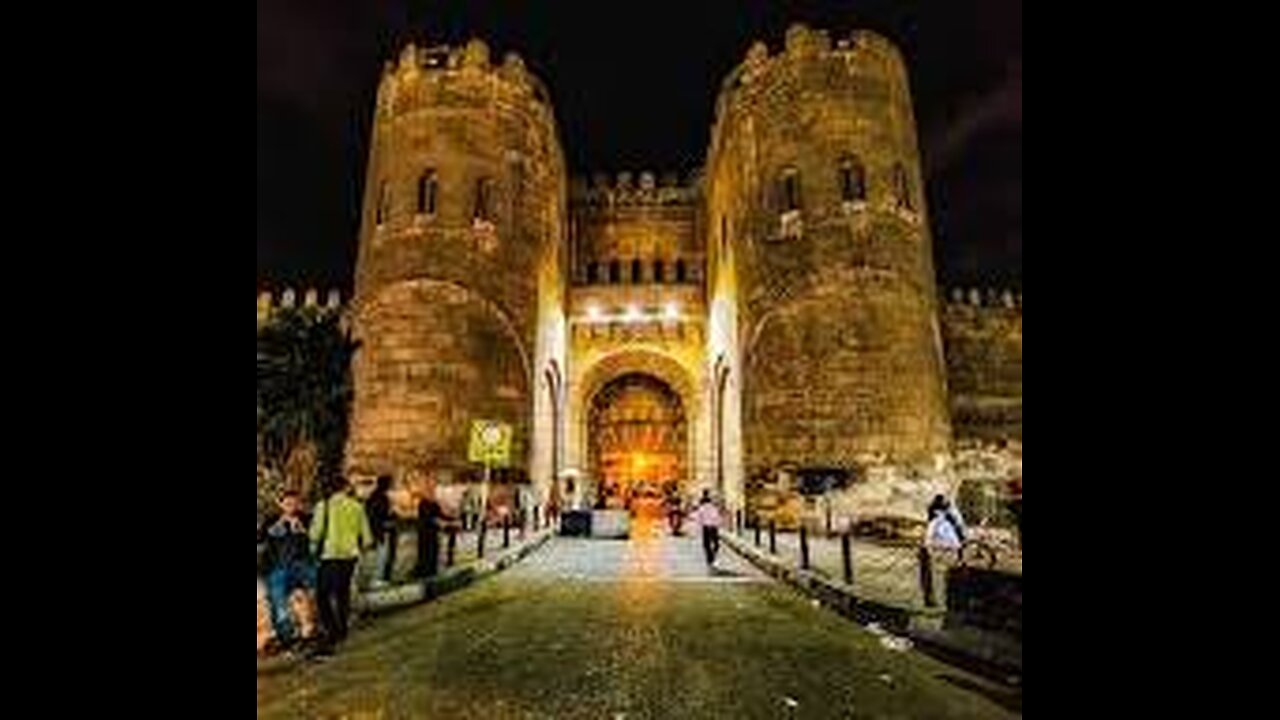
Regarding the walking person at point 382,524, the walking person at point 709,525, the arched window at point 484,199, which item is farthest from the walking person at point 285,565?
the arched window at point 484,199

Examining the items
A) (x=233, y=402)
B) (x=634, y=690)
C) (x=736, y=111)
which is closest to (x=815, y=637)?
(x=634, y=690)

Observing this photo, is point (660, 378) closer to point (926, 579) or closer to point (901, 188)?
point (901, 188)

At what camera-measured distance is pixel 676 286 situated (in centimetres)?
2819

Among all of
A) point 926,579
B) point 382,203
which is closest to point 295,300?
point 382,203

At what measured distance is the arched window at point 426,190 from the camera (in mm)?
22812

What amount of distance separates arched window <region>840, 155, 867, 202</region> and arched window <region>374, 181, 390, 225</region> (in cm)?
1123

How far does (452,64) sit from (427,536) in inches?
649

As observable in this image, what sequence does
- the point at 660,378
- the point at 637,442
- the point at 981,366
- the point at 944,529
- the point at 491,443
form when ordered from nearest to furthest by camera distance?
the point at 944,529 < the point at 491,443 < the point at 981,366 < the point at 660,378 < the point at 637,442

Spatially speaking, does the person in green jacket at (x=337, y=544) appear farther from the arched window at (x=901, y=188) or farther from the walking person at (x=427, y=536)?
the arched window at (x=901, y=188)

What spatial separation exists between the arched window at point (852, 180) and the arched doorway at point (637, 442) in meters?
8.95

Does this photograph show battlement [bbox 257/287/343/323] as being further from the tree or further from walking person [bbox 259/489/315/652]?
walking person [bbox 259/489/315/652]

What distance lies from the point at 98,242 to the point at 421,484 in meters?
18.8

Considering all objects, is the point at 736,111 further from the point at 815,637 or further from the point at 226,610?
the point at 226,610

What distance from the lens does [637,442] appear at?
2861cm
